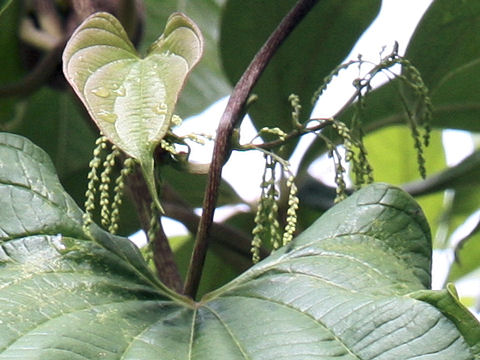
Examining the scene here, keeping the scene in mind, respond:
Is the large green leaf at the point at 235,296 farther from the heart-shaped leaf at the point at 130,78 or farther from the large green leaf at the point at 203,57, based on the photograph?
the large green leaf at the point at 203,57

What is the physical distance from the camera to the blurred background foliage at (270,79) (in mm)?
847

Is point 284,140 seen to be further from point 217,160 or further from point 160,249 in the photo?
point 160,249

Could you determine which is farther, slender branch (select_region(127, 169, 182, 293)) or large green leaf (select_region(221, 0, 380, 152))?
large green leaf (select_region(221, 0, 380, 152))

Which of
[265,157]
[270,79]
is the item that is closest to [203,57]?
[270,79]

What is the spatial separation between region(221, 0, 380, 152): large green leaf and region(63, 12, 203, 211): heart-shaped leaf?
0.32m

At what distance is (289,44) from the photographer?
904 millimetres

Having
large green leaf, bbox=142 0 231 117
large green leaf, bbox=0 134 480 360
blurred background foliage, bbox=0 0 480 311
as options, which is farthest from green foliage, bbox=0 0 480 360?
large green leaf, bbox=142 0 231 117

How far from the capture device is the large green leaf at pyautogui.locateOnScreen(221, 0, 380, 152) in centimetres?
88

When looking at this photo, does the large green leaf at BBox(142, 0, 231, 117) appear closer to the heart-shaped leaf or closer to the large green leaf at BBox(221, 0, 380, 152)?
the large green leaf at BBox(221, 0, 380, 152)

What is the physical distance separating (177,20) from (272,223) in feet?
0.46

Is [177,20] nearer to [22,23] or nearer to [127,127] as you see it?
[127,127]

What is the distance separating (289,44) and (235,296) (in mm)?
406

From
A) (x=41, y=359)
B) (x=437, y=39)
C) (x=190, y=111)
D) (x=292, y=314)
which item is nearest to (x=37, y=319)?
(x=41, y=359)

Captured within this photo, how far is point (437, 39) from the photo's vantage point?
32.6 inches
